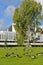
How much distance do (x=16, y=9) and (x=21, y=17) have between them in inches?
181

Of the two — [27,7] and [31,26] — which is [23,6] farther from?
[31,26]

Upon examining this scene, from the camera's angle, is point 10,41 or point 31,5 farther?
point 10,41

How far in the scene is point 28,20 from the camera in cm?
7494

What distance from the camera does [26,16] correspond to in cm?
7588

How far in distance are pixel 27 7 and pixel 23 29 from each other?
7532 mm

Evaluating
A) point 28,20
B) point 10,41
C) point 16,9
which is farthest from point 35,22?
point 10,41

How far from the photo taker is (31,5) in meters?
77.8

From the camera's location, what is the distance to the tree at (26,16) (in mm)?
75312

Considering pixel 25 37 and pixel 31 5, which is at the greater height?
pixel 31 5

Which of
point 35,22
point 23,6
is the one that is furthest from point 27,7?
point 35,22

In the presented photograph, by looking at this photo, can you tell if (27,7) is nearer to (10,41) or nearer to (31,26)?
(31,26)

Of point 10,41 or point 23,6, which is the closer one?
point 23,6

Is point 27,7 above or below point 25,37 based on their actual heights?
above

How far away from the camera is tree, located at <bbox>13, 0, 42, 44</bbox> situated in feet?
247
